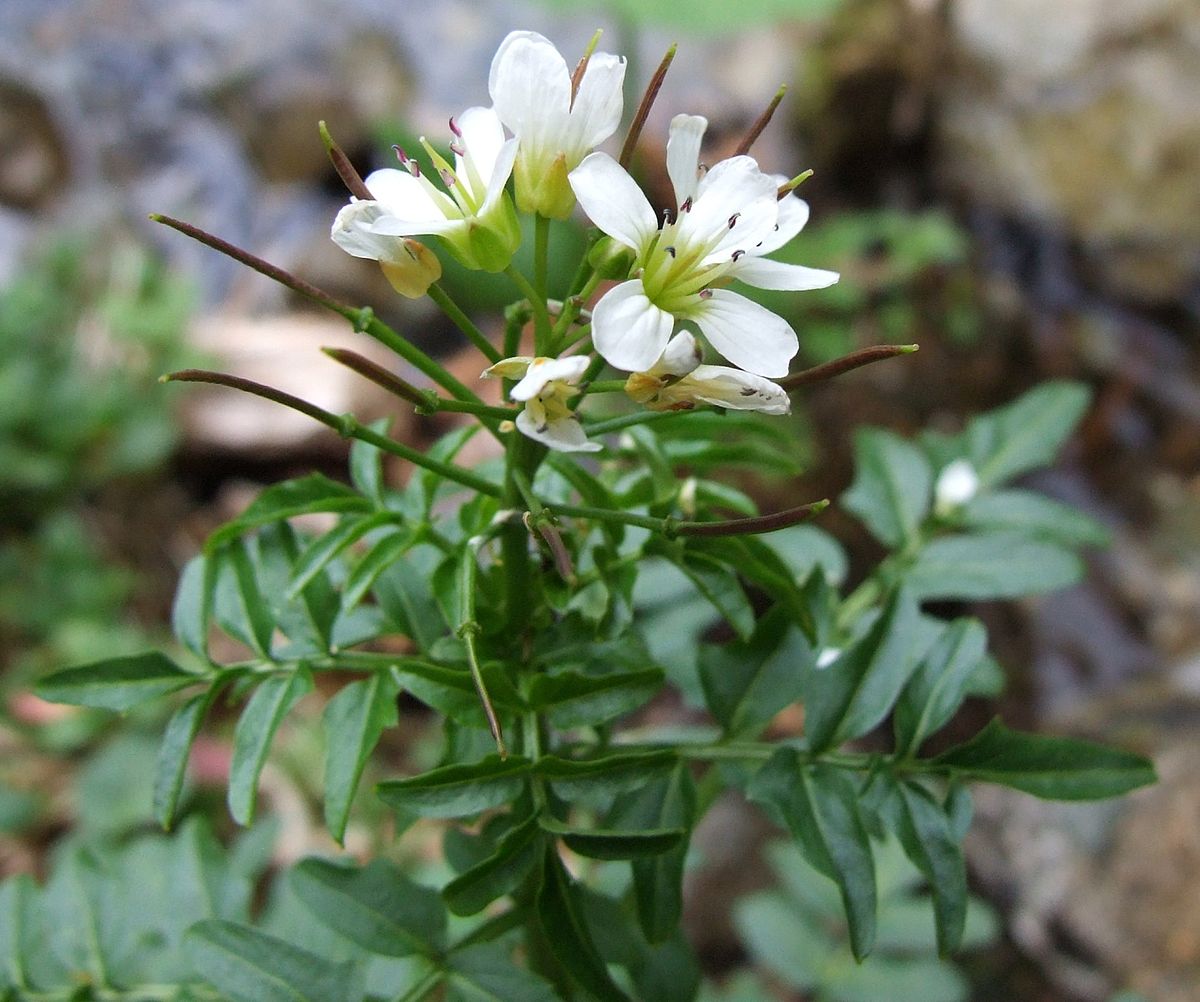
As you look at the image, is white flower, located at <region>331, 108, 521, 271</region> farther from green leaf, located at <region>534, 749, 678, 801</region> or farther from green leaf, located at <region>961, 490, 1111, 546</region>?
green leaf, located at <region>961, 490, 1111, 546</region>

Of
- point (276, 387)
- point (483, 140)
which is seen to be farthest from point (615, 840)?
point (276, 387)

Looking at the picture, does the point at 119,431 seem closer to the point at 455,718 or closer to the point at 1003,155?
the point at 455,718

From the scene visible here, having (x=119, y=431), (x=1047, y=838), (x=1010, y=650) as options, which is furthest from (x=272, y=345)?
(x=1047, y=838)

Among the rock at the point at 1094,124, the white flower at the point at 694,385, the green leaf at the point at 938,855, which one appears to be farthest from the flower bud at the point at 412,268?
the rock at the point at 1094,124

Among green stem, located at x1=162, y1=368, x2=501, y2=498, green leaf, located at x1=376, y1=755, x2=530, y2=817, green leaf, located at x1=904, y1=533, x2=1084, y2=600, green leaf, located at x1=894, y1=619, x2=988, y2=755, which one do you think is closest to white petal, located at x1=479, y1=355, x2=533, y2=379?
green stem, located at x1=162, y1=368, x2=501, y2=498

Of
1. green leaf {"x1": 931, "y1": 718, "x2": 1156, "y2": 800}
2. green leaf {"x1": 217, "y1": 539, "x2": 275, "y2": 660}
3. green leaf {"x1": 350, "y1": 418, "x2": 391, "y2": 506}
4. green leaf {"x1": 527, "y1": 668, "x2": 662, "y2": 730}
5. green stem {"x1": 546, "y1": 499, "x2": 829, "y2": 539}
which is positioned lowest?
green leaf {"x1": 931, "y1": 718, "x2": 1156, "y2": 800}

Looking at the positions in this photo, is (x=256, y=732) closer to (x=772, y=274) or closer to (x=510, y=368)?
(x=510, y=368)

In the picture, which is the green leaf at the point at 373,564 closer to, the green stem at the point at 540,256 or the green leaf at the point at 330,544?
the green leaf at the point at 330,544
